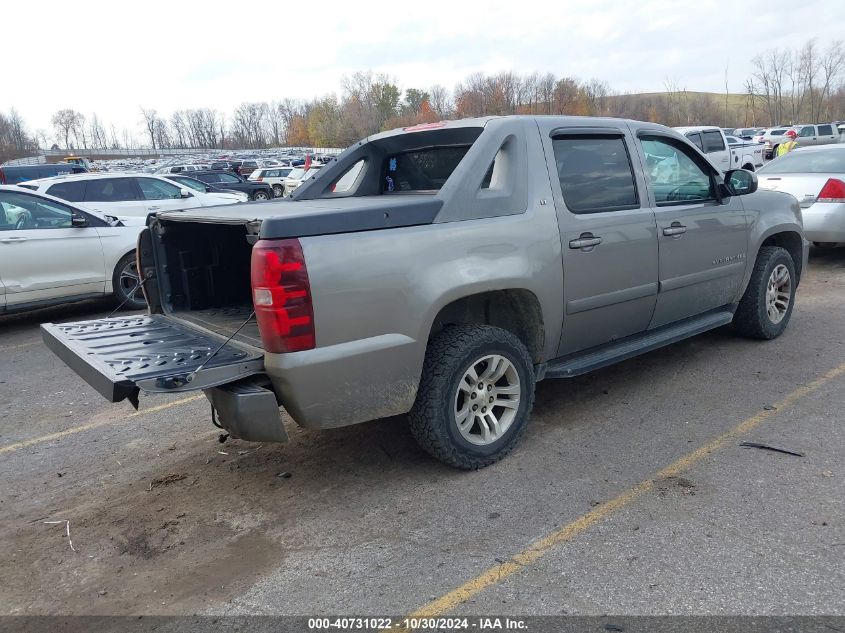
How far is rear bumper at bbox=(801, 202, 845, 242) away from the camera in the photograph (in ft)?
28.9

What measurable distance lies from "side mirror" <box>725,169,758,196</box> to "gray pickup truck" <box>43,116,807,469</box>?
1 cm

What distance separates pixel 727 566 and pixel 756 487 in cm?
79

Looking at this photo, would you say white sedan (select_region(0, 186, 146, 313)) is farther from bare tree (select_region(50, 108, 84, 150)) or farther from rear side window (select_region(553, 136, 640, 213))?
bare tree (select_region(50, 108, 84, 150))

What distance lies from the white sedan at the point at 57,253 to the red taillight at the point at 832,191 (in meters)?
8.37

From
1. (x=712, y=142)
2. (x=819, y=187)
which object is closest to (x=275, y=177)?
(x=712, y=142)

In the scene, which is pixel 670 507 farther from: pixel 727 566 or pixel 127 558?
pixel 127 558

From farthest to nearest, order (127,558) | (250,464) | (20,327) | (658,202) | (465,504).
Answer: (20,327) < (658,202) < (250,464) < (465,504) < (127,558)

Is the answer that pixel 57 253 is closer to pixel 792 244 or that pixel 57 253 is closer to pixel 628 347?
pixel 628 347

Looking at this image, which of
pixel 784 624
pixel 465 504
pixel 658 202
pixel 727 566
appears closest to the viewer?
pixel 784 624

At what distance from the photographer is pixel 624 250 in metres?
4.38

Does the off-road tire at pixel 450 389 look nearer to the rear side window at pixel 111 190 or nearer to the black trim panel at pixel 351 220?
the black trim panel at pixel 351 220

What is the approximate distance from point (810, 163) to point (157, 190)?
1020cm

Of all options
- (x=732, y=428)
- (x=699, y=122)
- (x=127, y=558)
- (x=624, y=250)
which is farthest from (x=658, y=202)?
(x=699, y=122)

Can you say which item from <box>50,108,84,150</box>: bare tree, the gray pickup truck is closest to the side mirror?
the gray pickup truck
